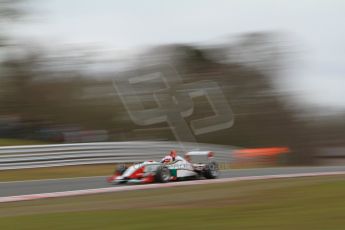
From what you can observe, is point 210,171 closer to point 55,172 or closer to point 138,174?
point 138,174

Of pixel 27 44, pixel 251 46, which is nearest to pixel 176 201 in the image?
pixel 27 44

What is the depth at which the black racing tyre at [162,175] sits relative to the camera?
44.2 feet

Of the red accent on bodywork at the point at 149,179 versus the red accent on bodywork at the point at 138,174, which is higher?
the red accent on bodywork at the point at 138,174

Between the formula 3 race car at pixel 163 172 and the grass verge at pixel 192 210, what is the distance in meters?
2.79

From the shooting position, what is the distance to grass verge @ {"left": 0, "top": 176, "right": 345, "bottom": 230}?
6605 mm

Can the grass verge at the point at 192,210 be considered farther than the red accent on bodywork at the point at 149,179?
A: No

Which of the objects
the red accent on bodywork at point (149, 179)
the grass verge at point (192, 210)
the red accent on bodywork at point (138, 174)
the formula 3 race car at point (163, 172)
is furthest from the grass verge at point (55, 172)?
the grass verge at point (192, 210)

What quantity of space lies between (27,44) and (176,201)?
1984 cm

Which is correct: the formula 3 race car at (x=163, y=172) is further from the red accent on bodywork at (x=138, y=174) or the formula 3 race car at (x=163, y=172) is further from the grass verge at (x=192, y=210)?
the grass verge at (x=192, y=210)

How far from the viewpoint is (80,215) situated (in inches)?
293

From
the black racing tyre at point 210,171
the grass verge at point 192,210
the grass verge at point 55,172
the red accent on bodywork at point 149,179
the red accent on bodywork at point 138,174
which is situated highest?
the grass verge at point 55,172

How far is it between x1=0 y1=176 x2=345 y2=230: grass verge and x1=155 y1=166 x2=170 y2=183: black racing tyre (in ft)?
9.15

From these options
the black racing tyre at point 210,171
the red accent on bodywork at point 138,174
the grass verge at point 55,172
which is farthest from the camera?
the grass verge at point 55,172

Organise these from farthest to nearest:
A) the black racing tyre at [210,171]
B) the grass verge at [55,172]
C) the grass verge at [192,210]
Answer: the grass verge at [55,172]
the black racing tyre at [210,171]
the grass verge at [192,210]
